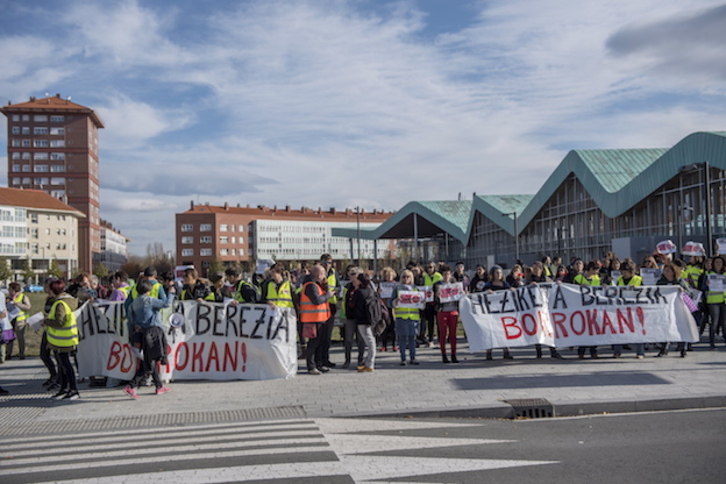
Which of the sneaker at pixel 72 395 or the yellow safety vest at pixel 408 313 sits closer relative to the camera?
the sneaker at pixel 72 395

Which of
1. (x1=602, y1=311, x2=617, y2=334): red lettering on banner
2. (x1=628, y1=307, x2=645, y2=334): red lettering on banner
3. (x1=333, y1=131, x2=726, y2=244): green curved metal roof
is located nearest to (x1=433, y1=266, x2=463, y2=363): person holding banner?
(x1=602, y1=311, x2=617, y2=334): red lettering on banner

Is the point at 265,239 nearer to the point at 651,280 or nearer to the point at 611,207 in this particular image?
the point at 611,207

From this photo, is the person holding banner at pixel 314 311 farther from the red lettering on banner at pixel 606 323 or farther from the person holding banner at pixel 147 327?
the red lettering on banner at pixel 606 323

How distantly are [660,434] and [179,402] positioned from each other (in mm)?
6564

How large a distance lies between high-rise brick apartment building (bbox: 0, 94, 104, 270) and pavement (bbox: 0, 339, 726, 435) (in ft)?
389

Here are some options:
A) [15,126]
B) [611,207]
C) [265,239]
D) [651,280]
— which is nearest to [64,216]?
[15,126]

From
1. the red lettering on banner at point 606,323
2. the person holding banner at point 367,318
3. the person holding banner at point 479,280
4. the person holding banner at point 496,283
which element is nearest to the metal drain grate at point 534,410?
the person holding banner at point 367,318

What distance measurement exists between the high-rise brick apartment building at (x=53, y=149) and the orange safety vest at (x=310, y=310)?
121 meters

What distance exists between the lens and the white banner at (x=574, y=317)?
45.4ft

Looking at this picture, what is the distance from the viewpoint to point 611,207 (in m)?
43.7

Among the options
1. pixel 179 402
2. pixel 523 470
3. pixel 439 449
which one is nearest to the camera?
pixel 523 470

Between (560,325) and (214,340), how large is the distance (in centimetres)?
650

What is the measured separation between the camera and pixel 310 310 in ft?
43.2

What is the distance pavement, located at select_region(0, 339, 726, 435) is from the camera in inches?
379
